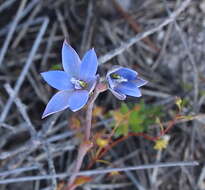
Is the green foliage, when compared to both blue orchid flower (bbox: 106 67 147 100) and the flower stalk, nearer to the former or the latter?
the flower stalk

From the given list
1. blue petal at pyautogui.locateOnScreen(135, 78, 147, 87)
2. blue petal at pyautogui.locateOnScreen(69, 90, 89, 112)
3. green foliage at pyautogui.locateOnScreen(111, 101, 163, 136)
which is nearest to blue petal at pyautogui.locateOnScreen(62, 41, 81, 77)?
blue petal at pyautogui.locateOnScreen(69, 90, 89, 112)

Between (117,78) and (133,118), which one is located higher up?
(117,78)

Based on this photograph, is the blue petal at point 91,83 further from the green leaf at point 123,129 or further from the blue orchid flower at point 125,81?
the green leaf at point 123,129

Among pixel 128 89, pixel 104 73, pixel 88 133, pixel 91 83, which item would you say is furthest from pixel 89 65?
pixel 104 73

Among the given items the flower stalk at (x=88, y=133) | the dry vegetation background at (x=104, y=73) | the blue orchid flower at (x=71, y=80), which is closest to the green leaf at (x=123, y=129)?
the dry vegetation background at (x=104, y=73)

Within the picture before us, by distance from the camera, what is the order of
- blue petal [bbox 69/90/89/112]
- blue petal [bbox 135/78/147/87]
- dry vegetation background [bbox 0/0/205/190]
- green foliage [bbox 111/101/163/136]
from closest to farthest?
blue petal [bbox 69/90/89/112] < blue petal [bbox 135/78/147/87] < green foliage [bbox 111/101/163/136] < dry vegetation background [bbox 0/0/205/190]

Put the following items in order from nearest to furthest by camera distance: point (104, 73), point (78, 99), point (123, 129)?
point (78, 99)
point (123, 129)
point (104, 73)

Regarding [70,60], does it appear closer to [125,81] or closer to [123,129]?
[125,81]

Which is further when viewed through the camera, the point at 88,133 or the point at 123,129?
the point at 123,129
